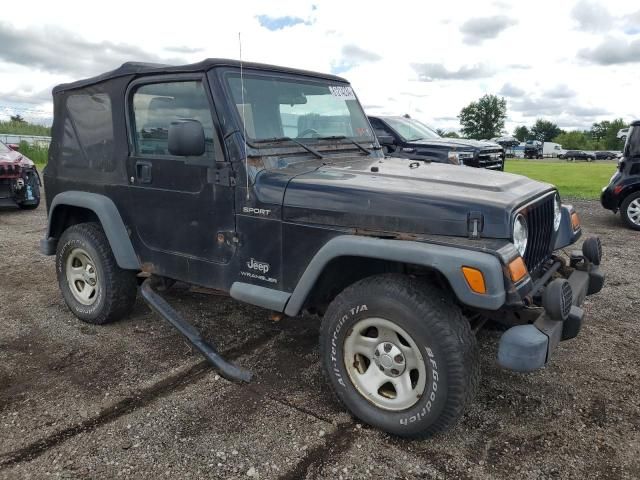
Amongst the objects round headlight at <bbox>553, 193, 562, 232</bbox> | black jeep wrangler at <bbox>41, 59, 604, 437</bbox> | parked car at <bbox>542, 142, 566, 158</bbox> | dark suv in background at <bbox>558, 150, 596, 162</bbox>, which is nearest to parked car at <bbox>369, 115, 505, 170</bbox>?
black jeep wrangler at <bbox>41, 59, 604, 437</bbox>

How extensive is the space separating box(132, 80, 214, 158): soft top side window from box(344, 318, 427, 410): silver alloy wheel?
1.56 m

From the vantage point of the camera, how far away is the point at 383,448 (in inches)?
108

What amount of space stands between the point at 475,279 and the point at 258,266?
142 centimetres

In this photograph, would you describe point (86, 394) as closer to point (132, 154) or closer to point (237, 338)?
point (237, 338)

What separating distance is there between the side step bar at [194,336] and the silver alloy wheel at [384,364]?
0.83m

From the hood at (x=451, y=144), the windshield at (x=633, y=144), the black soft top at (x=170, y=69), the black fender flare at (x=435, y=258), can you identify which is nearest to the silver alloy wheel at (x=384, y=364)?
the black fender flare at (x=435, y=258)

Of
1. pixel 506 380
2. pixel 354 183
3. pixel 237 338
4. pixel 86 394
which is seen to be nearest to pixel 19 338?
pixel 86 394

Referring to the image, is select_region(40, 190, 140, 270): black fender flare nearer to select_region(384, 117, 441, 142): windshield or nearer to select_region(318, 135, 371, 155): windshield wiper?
select_region(318, 135, 371, 155): windshield wiper

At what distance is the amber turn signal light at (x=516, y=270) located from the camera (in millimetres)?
2457

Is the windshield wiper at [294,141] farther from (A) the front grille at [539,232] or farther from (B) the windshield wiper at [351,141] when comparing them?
(A) the front grille at [539,232]

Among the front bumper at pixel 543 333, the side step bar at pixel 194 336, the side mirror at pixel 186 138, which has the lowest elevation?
the side step bar at pixel 194 336

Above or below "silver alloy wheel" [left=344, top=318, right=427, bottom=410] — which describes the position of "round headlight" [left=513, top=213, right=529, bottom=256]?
above

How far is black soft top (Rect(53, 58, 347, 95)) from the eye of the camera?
132 inches

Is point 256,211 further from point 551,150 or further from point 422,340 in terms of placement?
point 551,150
